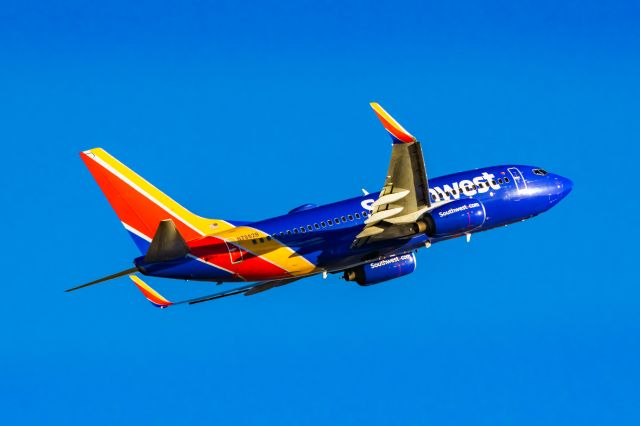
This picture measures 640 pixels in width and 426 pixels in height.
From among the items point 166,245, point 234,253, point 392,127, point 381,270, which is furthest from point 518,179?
point 166,245

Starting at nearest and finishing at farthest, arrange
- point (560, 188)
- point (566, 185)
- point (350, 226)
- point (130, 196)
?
point (130, 196) → point (350, 226) → point (560, 188) → point (566, 185)

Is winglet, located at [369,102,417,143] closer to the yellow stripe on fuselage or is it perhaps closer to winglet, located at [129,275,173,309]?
the yellow stripe on fuselage

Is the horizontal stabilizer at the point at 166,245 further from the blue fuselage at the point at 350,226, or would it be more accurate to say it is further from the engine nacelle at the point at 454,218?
the engine nacelle at the point at 454,218

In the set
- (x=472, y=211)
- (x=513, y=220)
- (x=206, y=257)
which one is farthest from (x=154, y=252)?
(x=513, y=220)

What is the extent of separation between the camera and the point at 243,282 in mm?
64875

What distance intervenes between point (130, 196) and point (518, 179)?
23.1m

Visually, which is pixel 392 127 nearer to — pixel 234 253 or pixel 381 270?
pixel 234 253

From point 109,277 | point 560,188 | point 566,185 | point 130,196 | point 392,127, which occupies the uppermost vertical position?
point 566,185

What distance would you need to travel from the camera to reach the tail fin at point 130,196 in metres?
62.5

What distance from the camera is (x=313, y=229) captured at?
64062 millimetres

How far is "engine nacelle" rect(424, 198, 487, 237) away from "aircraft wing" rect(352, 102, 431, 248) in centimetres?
80

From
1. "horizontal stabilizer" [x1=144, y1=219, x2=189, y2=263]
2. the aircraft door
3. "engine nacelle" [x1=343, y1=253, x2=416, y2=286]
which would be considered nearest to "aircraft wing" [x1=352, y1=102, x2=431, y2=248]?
"engine nacelle" [x1=343, y1=253, x2=416, y2=286]

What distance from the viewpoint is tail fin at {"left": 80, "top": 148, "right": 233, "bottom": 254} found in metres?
62.5

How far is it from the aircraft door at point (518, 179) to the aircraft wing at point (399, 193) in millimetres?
7839
